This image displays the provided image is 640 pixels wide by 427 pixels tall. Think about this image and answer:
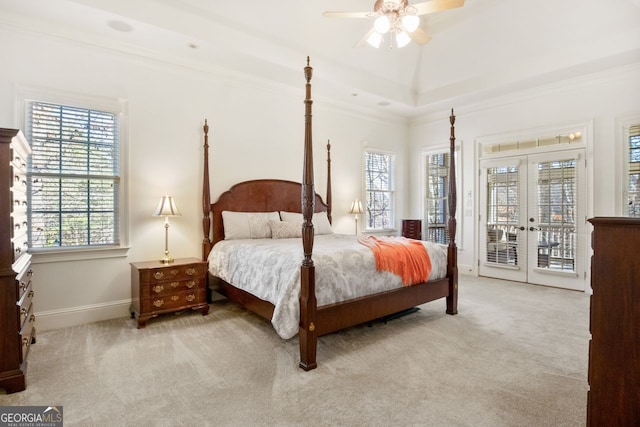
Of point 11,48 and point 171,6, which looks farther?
point 171,6

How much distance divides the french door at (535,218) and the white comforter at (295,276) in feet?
8.66

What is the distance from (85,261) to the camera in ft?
11.8

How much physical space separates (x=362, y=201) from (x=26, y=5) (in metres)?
4.92

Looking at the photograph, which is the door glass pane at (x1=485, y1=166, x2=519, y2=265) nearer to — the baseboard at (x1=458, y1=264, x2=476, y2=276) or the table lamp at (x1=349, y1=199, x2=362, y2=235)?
the baseboard at (x1=458, y1=264, x2=476, y2=276)

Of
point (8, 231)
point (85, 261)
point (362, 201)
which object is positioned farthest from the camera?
point (362, 201)

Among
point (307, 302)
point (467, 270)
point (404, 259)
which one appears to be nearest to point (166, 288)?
point (307, 302)

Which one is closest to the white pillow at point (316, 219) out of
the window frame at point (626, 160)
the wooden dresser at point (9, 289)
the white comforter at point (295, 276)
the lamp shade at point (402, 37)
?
the white comforter at point (295, 276)

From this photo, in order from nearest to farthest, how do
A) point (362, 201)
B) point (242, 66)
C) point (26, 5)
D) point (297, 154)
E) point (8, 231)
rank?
1. point (8, 231)
2. point (26, 5)
3. point (242, 66)
4. point (297, 154)
5. point (362, 201)

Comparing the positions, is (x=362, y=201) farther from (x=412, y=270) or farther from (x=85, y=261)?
(x=85, y=261)

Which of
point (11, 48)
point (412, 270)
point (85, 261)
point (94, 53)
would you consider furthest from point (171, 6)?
point (412, 270)

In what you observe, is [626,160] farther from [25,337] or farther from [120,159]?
[25,337]

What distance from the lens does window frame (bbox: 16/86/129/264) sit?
330 centimetres

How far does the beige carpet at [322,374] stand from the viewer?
1973 mm

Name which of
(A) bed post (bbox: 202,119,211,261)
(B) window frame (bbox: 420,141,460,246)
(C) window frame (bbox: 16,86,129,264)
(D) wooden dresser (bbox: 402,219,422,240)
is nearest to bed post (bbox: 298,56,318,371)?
(A) bed post (bbox: 202,119,211,261)
